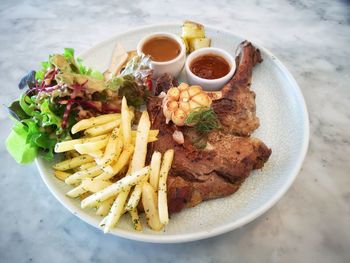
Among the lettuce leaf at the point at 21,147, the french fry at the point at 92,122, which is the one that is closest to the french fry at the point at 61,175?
the lettuce leaf at the point at 21,147

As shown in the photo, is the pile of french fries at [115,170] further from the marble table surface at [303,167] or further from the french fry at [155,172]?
the marble table surface at [303,167]

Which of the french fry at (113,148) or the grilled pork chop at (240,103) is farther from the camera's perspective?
the grilled pork chop at (240,103)

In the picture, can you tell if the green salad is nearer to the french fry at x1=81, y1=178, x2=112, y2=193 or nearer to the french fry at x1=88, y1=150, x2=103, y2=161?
the french fry at x1=88, y1=150, x2=103, y2=161

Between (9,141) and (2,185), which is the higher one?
(9,141)

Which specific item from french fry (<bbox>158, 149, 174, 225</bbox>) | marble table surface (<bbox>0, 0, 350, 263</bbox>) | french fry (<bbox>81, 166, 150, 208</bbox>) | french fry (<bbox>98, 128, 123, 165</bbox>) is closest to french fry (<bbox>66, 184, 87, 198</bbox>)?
french fry (<bbox>81, 166, 150, 208</bbox>)

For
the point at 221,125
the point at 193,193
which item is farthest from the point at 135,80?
the point at 193,193

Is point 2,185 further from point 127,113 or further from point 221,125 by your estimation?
point 221,125
